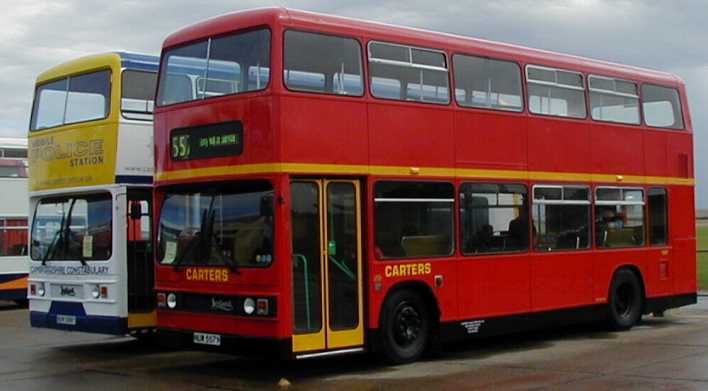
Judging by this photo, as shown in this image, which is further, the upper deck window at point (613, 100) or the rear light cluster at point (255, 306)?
the upper deck window at point (613, 100)

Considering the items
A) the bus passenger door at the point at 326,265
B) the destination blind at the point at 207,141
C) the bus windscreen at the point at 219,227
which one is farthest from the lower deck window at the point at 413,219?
the destination blind at the point at 207,141

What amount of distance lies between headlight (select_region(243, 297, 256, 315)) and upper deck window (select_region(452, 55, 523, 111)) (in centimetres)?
431

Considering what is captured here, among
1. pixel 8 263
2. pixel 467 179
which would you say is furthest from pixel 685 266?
pixel 8 263

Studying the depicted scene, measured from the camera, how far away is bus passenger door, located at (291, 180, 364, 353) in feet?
39.8

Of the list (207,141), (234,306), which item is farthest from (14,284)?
(234,306)

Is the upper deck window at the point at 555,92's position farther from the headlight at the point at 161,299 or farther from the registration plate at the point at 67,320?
the registration plate at the point at 67,320

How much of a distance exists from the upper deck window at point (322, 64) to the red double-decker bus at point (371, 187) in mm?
21

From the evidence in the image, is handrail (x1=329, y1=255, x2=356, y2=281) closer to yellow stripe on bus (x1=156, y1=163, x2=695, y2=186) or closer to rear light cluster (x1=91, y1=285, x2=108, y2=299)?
yellow stripe on bus (x1=156, y1=163, x2=695, y2=186)

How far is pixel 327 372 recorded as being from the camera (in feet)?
42.7

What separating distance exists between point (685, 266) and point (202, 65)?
9930 millimetres

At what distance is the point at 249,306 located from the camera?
1211 centimetres

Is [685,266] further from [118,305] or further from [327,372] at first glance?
[118,305]

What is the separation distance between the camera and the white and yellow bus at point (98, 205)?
48.5 feet

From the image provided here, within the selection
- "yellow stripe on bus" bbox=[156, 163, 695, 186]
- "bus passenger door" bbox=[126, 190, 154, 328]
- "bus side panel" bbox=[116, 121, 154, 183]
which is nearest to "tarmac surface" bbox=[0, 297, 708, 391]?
"bus passenger door" bbox=[126, 190, 154, 328]
